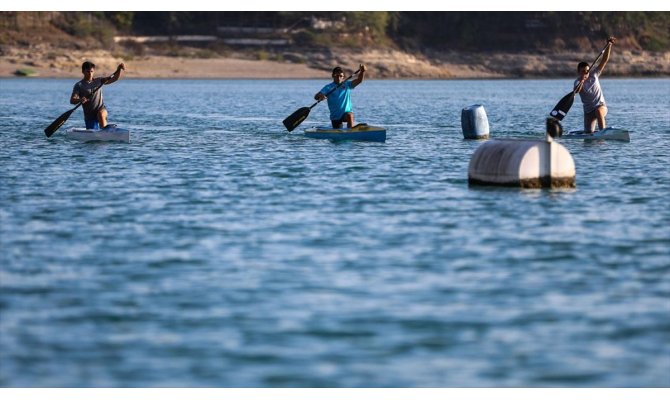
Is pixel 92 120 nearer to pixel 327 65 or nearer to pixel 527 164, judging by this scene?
pixel 527 164

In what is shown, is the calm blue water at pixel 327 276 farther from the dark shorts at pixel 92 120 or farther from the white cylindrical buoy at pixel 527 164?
the dark shorts at pixel 92 120

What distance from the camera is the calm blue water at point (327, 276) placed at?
1042 centimetres

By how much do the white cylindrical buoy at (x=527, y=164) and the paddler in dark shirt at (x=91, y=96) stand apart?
1096 centimetres

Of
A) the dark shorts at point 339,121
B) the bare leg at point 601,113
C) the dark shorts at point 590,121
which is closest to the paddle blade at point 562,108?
the dark shorts at point 590,121

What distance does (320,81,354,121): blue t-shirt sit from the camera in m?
30.5

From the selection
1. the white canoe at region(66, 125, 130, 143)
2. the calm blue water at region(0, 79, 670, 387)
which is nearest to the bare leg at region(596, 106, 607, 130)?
the calm blue water at region(0, 79, 670, 387)

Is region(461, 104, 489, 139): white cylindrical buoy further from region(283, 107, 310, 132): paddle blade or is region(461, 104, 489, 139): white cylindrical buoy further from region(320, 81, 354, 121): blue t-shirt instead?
region(320, 81, 354, 121): blue t-shirt

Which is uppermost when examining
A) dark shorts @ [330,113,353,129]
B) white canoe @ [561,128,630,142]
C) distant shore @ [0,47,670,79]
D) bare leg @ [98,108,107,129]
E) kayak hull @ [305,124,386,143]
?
bare leg @ [98,108,107,129]

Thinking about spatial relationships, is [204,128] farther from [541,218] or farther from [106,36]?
[106,36]

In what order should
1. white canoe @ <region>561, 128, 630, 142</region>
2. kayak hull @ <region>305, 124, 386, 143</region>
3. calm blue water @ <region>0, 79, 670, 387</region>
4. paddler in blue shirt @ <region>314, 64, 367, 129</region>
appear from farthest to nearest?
kayak hull @ <region>305, 124, 386, 143</region>
white canoe @ <region>561, 128, 630, 142</region>
paddler in blue shirt @ <region>314, 64, 367, 129</region>
calm blue water @ <region>0, 79, 670, 387</region>

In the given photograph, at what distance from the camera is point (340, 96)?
100 ft

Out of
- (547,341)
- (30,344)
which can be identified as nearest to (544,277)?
(547,341)

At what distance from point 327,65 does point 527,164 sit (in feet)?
320

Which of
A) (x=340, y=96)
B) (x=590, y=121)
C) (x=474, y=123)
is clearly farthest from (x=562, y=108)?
(x=340, y=96)
